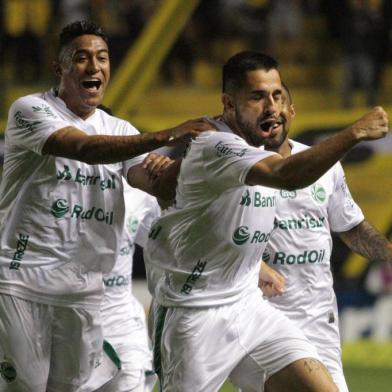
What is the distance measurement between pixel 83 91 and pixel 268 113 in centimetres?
100

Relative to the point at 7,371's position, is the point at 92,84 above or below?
above

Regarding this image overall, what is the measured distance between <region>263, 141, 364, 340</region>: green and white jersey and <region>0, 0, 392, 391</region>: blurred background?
225 inches

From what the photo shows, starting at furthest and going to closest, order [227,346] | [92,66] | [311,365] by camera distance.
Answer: [92,66], [227,346], [311,365]

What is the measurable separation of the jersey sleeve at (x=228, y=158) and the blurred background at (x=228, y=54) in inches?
274

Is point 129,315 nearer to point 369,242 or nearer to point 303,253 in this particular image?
point 303,253

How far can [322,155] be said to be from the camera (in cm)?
536

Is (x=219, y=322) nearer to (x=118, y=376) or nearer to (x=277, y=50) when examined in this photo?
(x=118, y=376)

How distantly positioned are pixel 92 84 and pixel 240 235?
1131 mm

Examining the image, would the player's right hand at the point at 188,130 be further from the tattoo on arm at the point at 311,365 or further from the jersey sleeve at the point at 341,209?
the jersey sleeve at the point at 341,209

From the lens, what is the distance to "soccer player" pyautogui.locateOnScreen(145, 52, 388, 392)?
6.11 meters

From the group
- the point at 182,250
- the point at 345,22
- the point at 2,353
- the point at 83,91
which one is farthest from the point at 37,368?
the point at 345,22

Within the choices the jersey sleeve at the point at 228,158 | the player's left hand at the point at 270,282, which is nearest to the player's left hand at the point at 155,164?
the jersey sleeve at the point at 228,158

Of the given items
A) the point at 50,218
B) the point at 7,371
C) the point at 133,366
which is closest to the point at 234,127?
the point at 50,218

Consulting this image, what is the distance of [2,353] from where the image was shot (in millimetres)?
6559
